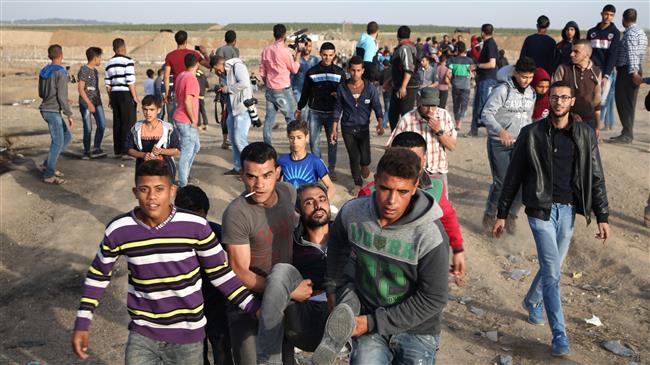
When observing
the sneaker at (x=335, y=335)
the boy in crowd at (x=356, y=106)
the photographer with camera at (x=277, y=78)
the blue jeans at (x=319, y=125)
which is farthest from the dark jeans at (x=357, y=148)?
the sneaker at (x=335, y=335)

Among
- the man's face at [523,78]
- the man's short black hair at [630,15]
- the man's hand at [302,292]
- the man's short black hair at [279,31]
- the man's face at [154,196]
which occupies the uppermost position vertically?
the man's short black hair at [630,15]

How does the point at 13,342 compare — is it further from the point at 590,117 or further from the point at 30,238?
the point at 590,117

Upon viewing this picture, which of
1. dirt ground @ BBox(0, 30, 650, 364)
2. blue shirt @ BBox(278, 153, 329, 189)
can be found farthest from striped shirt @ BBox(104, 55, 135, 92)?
blue shirt @ BBox(278, 153, 329, 189)

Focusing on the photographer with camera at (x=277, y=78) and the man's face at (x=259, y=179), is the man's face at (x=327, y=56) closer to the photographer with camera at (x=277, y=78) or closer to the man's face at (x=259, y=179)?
the photographer with camera at (x=277, y=78)

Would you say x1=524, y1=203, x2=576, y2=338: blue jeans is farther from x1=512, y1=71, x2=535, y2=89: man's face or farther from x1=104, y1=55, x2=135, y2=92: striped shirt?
x1=104, y1=55, x2=135, y2=92: striped shirt

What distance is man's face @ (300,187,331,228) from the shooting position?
4.46 m

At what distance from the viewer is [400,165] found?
318cm

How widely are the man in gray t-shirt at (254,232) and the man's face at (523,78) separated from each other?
3.97m

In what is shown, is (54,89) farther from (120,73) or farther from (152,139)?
(152,139)

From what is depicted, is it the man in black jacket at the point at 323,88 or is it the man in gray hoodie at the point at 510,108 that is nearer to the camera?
the man in gray hoodie at the point at 510,108

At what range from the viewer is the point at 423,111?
254 inches

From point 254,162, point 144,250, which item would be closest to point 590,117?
point 254,162

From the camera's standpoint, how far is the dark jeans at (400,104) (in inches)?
401

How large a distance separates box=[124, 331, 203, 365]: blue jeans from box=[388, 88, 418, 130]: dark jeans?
23.0 feet
